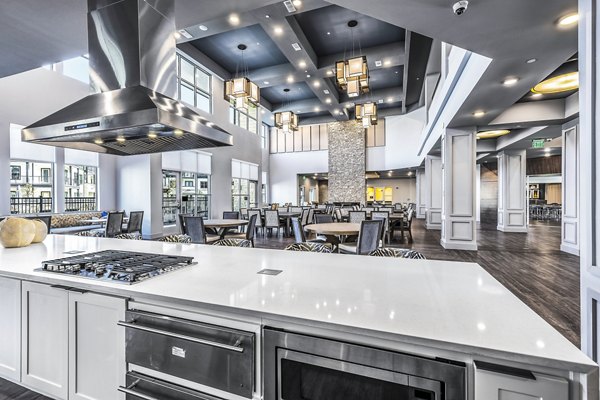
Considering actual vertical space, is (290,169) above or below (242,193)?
above

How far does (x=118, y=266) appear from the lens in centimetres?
159

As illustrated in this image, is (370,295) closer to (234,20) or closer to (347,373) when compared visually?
(347,373)

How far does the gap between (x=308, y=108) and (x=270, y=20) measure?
24.5ft

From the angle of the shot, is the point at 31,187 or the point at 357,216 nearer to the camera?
the point at 31,187

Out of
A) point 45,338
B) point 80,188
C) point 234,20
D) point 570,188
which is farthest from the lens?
point 80,188

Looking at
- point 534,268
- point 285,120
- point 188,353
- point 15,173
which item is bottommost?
point 534,268

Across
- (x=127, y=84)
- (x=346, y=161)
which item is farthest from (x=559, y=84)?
(x=346, y=161)

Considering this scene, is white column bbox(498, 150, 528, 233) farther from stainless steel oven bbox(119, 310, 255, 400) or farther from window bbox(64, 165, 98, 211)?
window bbox(64, 165, 98, 211)

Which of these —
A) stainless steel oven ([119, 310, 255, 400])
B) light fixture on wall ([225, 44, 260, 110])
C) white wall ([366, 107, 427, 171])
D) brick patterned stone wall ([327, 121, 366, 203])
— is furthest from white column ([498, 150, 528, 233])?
stainless steel oven ([119, 310, 255, 400])

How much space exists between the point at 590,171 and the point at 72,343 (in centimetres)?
280

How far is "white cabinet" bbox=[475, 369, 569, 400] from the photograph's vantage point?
28.5 inches

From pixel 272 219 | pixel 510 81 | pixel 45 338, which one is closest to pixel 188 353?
pixel 45 338

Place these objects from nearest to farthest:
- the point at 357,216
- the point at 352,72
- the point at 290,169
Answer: the point at 352,72 < the point at 357,216 < the point at 290,169

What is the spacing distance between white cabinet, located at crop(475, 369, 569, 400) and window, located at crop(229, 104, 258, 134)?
11.3 metres
